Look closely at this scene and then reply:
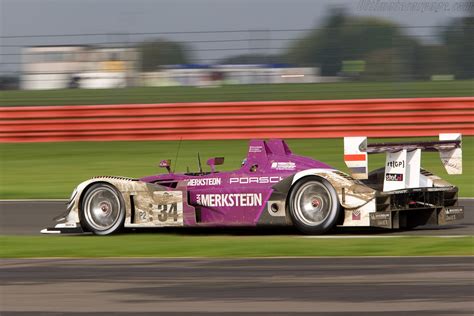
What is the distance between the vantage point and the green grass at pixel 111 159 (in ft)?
62.4

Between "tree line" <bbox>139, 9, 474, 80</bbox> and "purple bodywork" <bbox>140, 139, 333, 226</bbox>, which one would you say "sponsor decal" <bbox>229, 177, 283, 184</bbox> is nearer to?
"purple bodywork" <bbox>140, 139, 333, 226</bbox>

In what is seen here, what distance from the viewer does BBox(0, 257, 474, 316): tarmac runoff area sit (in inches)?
290

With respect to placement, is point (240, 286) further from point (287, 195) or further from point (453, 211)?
point (453, 211)

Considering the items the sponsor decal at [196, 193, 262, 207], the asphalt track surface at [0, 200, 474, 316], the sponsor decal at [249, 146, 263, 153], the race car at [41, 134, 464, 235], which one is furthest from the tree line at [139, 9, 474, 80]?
the asphalt track surface at [0, 200, 474, 316]

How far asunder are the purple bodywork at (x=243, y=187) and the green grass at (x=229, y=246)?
11.7 inches

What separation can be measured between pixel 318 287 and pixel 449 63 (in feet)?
55.2

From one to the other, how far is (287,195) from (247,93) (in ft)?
41.3

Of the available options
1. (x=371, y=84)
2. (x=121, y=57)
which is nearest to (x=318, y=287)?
(x=371, y=84)

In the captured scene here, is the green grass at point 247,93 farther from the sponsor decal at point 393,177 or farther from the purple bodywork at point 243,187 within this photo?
the sponsor decal at point 393,177

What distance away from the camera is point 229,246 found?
428 inches

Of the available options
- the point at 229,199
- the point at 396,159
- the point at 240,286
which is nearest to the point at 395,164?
the point at 396,159

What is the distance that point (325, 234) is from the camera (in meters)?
11.7

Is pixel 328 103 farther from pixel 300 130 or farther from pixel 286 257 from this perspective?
pixel 286 257

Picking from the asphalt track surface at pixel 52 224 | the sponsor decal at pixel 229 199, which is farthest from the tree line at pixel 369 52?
the sponsor decal at pixel 229 199
